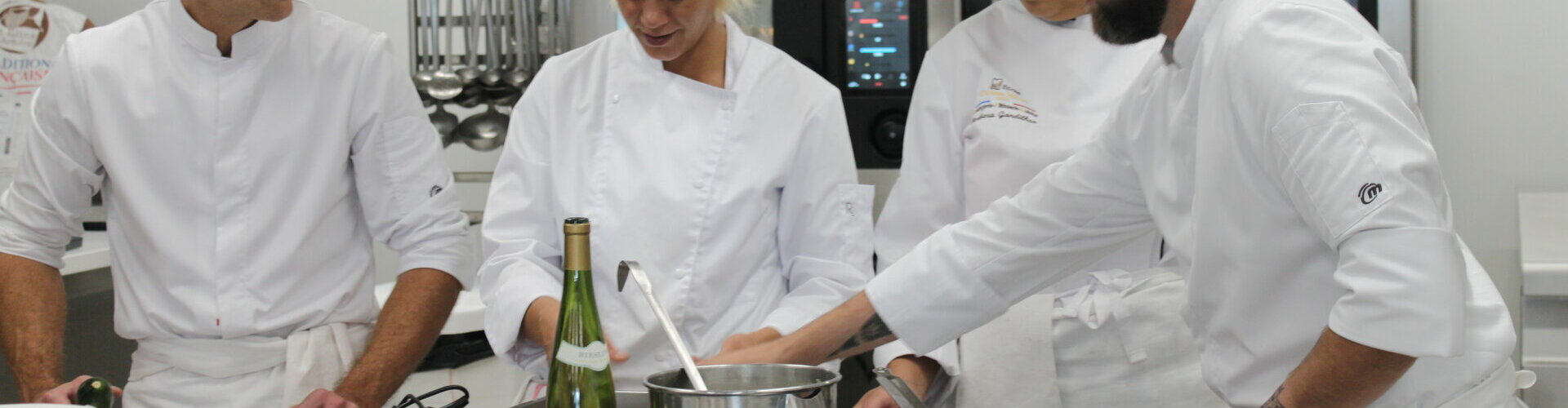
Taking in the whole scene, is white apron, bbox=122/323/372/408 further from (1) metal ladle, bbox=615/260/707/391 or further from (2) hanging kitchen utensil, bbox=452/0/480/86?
(2) hanging kitchen utensil, bbox=452/0/480/86

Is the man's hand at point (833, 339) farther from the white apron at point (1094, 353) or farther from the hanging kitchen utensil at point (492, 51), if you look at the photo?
the hanging kitchen utensil at point (492, 51)

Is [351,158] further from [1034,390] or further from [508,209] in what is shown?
[1034,390]

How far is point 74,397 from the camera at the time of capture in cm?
108

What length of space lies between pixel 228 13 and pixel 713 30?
0.51 metres

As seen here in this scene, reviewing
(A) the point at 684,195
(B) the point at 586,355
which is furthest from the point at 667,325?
(A) the point at 684,195

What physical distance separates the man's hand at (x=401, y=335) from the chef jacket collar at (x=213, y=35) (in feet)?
0.97

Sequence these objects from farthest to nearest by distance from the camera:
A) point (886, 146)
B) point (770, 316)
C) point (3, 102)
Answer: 1. point (3, 102)
2. point (886, 146)
3. point (770, 316)

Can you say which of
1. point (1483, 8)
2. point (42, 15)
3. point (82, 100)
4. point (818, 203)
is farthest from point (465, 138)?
point (1483, 8)

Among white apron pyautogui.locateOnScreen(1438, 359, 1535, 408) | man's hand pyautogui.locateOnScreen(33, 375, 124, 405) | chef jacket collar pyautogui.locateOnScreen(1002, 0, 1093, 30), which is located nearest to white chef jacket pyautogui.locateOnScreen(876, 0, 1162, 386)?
chef jacket collar pyautogui.locateOnScreen(1002, 0, 1093, 30)

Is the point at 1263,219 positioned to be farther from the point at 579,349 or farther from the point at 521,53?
the point at 521,53

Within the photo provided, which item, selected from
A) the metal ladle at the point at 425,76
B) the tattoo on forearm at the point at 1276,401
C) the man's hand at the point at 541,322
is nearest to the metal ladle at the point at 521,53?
the metal ladle at the point at 425,76

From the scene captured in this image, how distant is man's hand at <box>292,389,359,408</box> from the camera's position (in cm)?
120

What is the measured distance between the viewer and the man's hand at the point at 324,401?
120cm

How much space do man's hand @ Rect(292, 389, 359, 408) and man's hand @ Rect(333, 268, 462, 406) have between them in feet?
0.35
